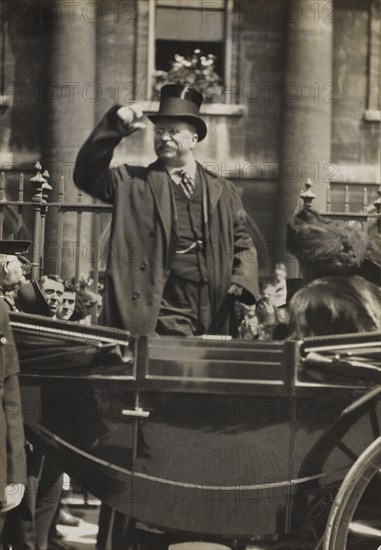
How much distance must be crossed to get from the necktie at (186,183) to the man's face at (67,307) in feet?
2.12

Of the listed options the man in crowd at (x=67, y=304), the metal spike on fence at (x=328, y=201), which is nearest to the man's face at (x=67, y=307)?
the man in crowd at (x=67, y=304)

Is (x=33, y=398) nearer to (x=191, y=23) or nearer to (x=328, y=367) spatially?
(x=328, y=367)

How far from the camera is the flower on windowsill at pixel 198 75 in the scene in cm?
514

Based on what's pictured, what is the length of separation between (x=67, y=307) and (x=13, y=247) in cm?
33

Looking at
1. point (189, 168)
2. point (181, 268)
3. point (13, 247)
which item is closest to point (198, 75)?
point (189, 168)

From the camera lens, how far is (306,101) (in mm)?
5168

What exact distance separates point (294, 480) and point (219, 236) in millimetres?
Answer: 1047

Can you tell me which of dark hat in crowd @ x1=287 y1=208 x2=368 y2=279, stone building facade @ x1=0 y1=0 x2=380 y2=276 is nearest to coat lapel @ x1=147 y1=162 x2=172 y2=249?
stone building facade @ x1=0 y1=0 x2=380 y2=276

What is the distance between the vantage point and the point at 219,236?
15.7ft

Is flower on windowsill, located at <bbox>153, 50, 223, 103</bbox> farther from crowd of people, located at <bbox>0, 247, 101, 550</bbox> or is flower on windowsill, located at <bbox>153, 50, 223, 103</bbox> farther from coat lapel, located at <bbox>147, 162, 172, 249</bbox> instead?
crowd of people, located at <bbox>0, 247, 101, 550</bbox>

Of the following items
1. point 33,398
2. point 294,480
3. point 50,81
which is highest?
point 50,81

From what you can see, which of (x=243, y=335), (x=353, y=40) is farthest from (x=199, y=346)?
(x=353, y=40)

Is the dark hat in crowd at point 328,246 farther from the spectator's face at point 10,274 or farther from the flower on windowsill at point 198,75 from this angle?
the spectator's face at point 10,274

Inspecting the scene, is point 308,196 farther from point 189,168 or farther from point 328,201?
point 189,168
